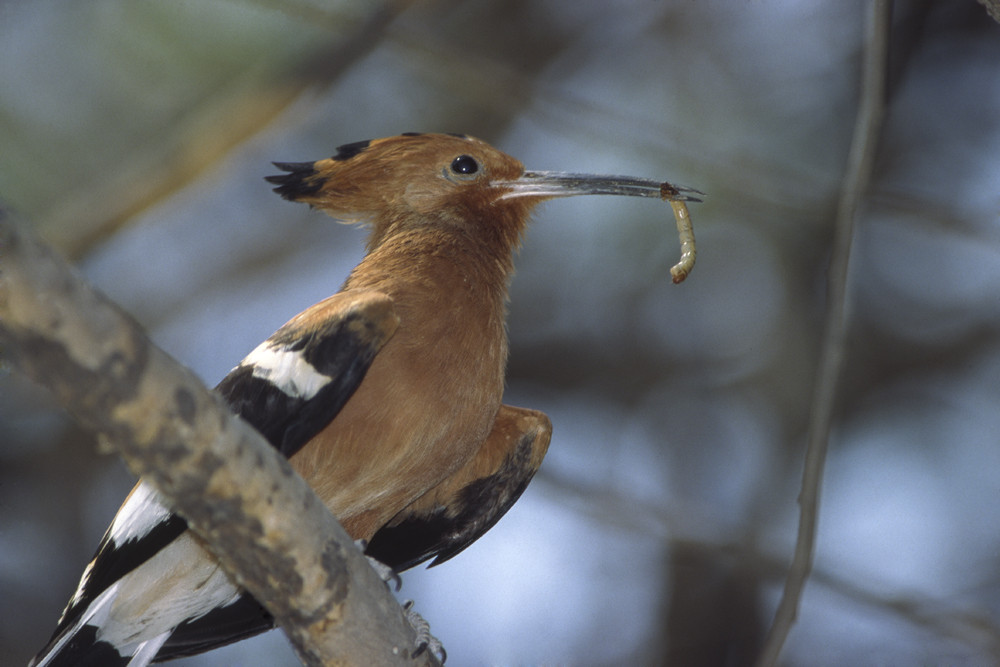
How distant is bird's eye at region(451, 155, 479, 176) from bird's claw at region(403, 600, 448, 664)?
1.16m

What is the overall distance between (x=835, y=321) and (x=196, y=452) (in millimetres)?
2083

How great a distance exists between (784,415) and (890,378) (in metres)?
0.50

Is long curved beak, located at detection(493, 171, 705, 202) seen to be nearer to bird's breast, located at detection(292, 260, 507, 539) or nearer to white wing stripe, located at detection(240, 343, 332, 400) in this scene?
bird's breast, located at detection(292, 260, 507, 539)

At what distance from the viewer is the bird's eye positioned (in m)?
2.55

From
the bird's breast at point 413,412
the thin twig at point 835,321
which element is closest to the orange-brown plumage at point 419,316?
the bird's breast at point 413,412

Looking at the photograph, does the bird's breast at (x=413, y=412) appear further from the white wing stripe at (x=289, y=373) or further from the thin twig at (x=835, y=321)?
the thin twig at (x=835, y=321)

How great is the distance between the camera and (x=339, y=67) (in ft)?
12.3

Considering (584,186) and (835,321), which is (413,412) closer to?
(584,186)

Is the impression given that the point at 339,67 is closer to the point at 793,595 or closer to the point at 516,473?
the point at 516,473

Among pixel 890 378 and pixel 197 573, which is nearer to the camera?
pixel 197 573

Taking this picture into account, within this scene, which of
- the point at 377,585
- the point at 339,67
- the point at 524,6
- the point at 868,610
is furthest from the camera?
the point at 524,6

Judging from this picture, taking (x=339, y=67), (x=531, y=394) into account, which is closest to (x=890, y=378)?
(x=531, y=394)

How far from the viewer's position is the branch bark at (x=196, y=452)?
0.97 meters

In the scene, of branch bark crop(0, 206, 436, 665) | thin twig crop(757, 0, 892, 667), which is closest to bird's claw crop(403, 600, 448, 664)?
branch bark crop(0, 206, 436, 665)
